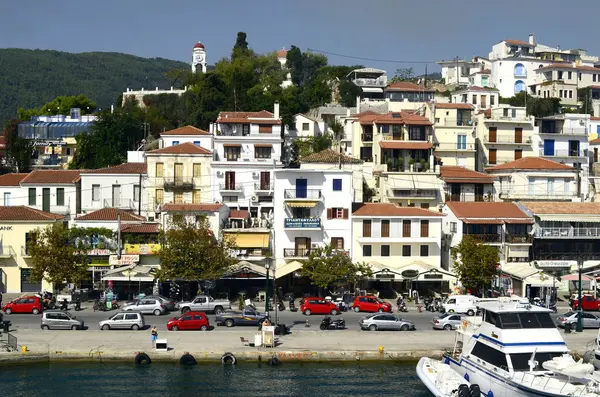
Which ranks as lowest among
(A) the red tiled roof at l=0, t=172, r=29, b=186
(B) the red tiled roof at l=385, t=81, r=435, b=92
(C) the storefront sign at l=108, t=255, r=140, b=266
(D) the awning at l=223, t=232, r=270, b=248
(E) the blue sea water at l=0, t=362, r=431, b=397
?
(E) the blue sea water at l=0, t=362, r=431, b=397

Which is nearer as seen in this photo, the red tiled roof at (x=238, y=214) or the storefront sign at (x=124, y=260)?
the storefront sign at (x=124, y=260)

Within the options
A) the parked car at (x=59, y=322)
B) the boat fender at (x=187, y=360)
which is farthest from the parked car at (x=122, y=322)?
the boat fender at (x=187, y=360)

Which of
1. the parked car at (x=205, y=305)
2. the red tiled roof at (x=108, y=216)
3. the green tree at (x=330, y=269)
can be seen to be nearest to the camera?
the parked car at (x=205, y=305)

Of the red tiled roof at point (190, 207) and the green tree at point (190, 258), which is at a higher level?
the red tiled roof at point (190, 207)

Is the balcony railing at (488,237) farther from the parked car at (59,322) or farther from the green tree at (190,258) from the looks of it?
the parked car at (59,322)

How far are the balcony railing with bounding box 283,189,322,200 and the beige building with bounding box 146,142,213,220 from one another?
27.4 feet

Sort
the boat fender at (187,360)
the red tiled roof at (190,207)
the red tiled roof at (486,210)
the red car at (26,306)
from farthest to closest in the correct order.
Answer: the red tiled roof at (486,210) → the red tiled roof at (190,207) → the red car at (26,306) → the boat fender at (187,360)

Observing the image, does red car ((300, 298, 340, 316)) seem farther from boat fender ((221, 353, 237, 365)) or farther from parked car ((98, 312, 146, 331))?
boat fender ((221, 353, 237, 365))

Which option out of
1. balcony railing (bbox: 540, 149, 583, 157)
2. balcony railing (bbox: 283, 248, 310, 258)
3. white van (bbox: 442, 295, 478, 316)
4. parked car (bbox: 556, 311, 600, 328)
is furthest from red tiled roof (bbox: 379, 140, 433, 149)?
parked car (bbox: 556, 311, 600, 328)

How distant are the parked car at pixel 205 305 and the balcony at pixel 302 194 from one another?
12062mm

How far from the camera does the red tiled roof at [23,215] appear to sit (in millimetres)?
60938

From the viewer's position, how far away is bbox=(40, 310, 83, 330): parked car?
4725 cm

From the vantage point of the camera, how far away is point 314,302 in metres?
53.8

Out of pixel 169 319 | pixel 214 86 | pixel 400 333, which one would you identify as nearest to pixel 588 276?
pixel 400 333
